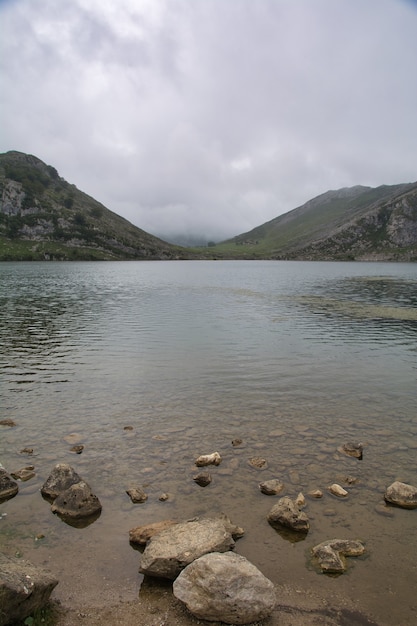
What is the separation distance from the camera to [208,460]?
48.8 feet

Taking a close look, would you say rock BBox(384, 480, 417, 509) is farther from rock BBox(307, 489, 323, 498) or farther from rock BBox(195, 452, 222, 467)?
rock BBox(195, 452, 222, 467)

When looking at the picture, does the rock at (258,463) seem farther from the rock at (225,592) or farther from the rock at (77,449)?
the rock at (77,449)

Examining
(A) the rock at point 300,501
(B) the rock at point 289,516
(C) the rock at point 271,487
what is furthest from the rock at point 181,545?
(A) the rock at point 300,501

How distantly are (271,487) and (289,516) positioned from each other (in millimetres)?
1910

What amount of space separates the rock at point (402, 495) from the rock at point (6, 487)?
40.8ft

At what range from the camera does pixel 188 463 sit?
49.0ft

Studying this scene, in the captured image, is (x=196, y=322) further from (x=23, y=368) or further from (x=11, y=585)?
(x=11, y=585)

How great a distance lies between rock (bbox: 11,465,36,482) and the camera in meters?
13.8

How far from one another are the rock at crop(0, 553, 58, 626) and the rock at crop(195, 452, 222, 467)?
272 inches

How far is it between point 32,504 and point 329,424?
13.2 m

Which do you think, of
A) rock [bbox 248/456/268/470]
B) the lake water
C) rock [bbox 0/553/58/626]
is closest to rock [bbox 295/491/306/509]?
the lake water

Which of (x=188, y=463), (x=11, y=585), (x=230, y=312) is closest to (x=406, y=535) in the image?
(x=188, y=463)

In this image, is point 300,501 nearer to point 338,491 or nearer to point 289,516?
point 289,516

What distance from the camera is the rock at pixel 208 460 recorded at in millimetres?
14781
